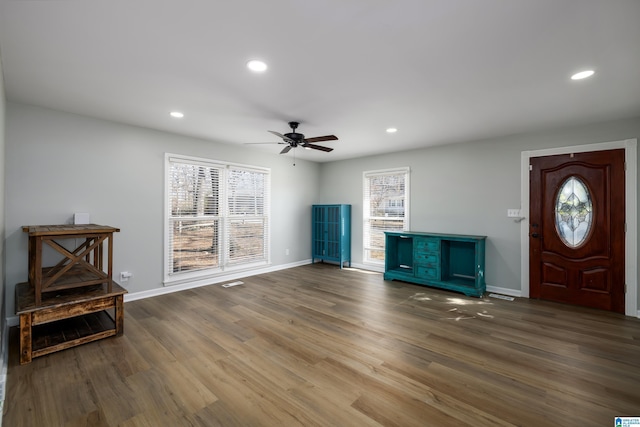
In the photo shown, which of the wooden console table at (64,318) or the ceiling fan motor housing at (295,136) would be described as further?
the ceiling fan motor housing at (295,136)

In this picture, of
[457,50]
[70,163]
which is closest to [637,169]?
[457,50]

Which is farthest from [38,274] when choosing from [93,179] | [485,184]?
[485,184]

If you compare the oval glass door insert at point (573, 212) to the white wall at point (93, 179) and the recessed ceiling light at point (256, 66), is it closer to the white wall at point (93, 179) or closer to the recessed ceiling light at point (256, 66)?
the recessed ceiling light at point (256, 66)

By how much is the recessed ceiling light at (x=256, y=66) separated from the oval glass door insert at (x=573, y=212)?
4428 millimetres

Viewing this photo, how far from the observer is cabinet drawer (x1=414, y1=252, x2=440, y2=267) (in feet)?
15.7

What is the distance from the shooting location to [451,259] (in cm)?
495

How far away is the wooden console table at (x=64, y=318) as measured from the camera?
96.1 inches

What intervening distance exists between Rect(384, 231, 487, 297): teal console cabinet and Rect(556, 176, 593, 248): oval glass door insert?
1.03 meters

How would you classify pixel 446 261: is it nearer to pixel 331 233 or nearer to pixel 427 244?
pixel 427 244

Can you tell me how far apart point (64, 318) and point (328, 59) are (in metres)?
3.55

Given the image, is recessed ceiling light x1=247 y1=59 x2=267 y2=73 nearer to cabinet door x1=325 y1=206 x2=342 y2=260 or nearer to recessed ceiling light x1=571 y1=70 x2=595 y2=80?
recessed ceiling light x1=571 y1=70 x2=595 y2=80

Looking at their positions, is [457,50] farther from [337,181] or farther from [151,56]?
[337,181]

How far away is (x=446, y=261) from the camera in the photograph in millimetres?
4918

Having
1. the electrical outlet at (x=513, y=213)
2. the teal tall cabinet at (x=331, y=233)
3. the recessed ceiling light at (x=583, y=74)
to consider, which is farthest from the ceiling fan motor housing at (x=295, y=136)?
the electrical outlet at (x=513, y=213)
